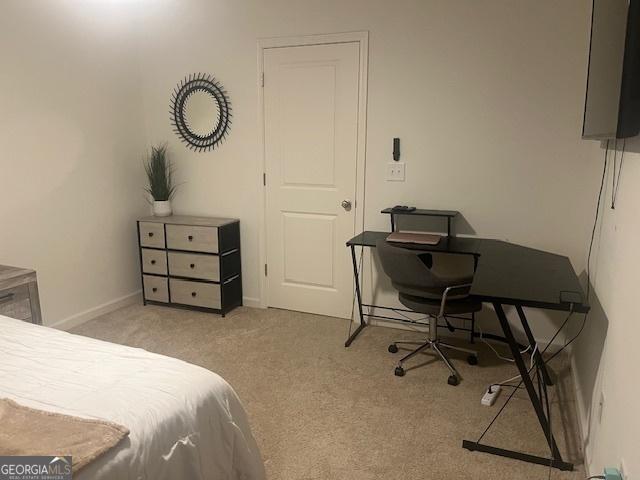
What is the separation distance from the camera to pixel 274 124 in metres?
3.60

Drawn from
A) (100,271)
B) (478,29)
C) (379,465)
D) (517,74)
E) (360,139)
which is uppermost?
(478,29)

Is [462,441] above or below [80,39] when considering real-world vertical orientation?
below

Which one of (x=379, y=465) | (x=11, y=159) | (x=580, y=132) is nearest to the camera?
(x=379, y=465)

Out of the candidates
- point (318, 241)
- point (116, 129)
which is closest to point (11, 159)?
point (116, 129)

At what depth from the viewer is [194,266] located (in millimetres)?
3725

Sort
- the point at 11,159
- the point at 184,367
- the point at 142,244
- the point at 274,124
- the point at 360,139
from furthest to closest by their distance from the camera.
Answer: the point at 142,244 < the point at 274,124 < the point at 360,139 < the point at 11,159 < the point at 184,367

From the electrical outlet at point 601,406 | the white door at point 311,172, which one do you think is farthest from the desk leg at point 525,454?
the white door at point 311,172

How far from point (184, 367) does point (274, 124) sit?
2.41 m

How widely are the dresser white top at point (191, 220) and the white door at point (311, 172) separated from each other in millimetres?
372

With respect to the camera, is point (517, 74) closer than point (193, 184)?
Yes

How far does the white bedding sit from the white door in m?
2.08

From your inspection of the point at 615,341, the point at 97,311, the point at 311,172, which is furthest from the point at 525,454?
the point at 97,311

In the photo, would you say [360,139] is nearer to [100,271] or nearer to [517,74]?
[517,74]

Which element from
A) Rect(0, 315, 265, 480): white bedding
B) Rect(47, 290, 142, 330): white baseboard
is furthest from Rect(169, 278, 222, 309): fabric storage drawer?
Rect(0, 315, 265, 480): white bedding
